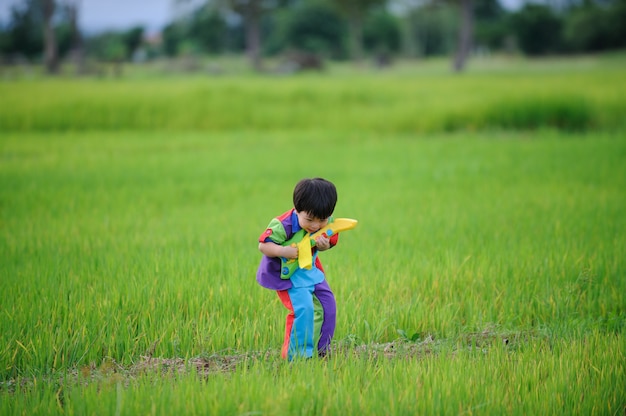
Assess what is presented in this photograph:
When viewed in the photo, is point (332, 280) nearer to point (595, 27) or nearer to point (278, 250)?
point (278, 250)

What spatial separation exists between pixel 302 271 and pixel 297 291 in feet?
0.27

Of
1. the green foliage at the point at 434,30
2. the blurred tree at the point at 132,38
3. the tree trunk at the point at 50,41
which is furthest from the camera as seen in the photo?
the green foliage at the point at 434,30

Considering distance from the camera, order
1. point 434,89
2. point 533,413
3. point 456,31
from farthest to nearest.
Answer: point 456,31
point 434,89
point 533,413

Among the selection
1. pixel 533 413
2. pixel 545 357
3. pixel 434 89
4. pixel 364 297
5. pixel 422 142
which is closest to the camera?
pixel 533 413

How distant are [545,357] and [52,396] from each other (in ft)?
6.44

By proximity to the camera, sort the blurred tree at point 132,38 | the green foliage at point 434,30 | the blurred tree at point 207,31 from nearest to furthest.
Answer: the blurred tree at point 207,31 < the blurred tree at point 132,38 < the green foliage at point 434,30

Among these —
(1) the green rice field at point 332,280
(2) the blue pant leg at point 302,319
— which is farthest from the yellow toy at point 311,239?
(1) the green rice field at point 332,280

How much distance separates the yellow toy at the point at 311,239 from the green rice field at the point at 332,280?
0.41 metres

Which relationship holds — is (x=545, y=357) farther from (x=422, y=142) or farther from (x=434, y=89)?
(x=434, y=89)

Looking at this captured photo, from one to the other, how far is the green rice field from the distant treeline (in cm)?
2215

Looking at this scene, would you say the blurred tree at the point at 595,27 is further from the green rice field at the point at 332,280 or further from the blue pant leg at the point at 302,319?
the blue pant leg at the point at 302,319

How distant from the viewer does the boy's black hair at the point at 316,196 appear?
8.05 ft

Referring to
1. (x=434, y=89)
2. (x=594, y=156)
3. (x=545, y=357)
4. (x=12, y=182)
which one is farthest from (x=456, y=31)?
(x=545, y=357)

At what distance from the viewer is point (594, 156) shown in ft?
28.4
